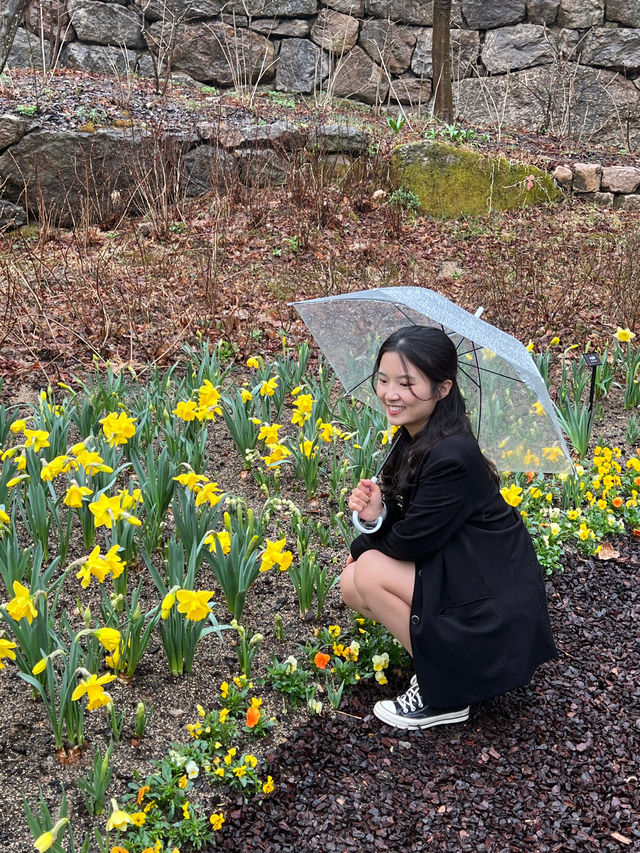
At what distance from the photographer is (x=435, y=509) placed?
207 centimetres

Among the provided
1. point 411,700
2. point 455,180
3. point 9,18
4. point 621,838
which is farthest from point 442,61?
point 621,838

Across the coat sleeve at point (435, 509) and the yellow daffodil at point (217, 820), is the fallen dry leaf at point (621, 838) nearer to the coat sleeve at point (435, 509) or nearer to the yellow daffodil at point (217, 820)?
the coat sleeve at point (435, 509)

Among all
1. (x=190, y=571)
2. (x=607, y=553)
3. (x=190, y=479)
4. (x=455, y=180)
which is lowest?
(x=607, y=553)

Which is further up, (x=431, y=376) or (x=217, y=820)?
(x=431, y=376)

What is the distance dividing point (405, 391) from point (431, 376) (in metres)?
0.08

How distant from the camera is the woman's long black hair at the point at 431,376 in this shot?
2.12 metres

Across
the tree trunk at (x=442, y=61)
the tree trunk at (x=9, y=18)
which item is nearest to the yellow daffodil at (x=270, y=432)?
the tree trunk at (x=9, y=18)

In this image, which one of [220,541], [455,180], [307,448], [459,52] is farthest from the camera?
[459,52]

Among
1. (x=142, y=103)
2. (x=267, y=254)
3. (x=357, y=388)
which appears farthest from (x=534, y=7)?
(x=357, y=388)

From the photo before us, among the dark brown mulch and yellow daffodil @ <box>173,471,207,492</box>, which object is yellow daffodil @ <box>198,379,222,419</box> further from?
the dark brown mulch

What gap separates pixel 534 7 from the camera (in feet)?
34.1

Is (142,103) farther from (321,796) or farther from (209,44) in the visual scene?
(321,796)

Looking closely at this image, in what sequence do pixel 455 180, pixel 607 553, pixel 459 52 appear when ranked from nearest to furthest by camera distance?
pixel 607 553 → pixel 455 180 → pixel 459 52

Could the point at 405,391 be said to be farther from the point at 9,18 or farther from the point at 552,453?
the point at 9,18
